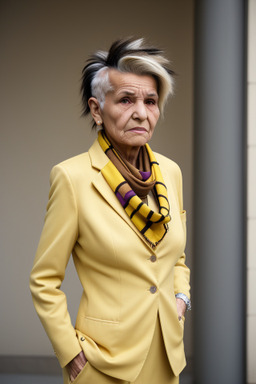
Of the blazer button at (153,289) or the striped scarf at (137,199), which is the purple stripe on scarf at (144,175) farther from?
the blazer button at (153,289)

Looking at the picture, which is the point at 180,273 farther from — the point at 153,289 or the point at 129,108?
the point at 129,108

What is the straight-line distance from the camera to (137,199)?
212 centimetres

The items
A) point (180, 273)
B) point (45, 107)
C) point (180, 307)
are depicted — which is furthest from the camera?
point (45, 107)

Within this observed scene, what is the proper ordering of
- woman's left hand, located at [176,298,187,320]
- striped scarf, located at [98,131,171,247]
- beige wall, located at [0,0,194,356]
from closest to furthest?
striped scarf, located at [98,131,171,247], woman's left hand, located at [176,298,187,320], beige wall, located at [0,0,194,356]

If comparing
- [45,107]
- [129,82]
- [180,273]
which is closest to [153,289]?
[180,273]

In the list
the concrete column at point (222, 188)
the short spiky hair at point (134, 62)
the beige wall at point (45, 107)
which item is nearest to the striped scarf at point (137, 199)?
the short spiky hair at point (134, 62)

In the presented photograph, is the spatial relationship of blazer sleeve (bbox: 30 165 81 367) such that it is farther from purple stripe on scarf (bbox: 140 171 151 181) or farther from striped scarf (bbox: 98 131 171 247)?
purple stripe on scarf (bbox: 140 171 151 181)

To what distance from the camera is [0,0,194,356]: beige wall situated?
15.2ft

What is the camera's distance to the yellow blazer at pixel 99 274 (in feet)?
7.01

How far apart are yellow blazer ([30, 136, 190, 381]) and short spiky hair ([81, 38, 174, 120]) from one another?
1.13 feet

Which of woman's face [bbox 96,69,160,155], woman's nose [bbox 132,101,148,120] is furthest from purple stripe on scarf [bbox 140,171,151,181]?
woman's nose [bbox 132,101,148,120]

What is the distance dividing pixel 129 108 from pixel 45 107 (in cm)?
268

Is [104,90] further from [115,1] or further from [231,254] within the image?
[115,1]

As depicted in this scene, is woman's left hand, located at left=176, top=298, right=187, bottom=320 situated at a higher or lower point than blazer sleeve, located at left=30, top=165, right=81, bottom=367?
lower
